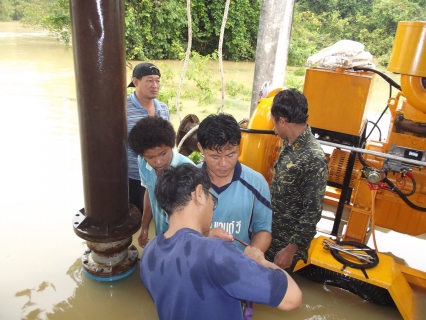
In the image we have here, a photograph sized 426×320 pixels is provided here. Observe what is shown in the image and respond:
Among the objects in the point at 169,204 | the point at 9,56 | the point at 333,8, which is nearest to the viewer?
the point at 169,204

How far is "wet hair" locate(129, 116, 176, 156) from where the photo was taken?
2.12 m

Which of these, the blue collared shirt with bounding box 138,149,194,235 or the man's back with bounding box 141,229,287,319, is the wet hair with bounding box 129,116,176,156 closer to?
the blue collared shirt with bounding box 138,149,194,235

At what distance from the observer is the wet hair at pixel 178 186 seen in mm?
1255

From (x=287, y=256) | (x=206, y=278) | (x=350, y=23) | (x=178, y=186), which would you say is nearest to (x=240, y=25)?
(x=350, y=23)

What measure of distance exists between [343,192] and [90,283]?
2.46m

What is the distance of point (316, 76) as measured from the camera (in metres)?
3.09

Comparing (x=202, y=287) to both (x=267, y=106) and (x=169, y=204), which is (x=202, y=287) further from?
(x=267, y=106)

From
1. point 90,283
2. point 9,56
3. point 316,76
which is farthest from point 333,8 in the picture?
point 90,283

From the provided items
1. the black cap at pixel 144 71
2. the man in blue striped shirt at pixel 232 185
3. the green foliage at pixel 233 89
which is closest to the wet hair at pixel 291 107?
the man in blue striped shirt at pixel 232 185

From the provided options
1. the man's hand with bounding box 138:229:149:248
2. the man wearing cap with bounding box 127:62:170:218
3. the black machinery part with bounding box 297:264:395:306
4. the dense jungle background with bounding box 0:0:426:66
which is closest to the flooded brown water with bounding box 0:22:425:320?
the black machinery part with bounding box 297:264:395:306

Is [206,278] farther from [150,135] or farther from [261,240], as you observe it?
[150,135]

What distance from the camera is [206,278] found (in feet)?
3.66

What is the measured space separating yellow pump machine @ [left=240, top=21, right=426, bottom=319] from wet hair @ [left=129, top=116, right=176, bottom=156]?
0.99 metres

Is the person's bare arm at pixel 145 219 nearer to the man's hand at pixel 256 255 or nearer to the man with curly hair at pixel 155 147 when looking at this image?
the man with curly hair at pixel 155 147
